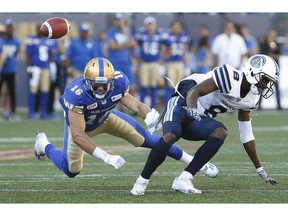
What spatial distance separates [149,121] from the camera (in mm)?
6898

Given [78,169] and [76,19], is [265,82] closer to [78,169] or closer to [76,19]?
[78,169]

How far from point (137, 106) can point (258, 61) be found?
1.07 m

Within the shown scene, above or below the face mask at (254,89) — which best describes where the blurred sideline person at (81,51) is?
below

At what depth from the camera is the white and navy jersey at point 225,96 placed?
22.1ft

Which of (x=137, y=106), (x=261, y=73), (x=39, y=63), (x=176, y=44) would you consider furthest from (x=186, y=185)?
(x=176, y=44)

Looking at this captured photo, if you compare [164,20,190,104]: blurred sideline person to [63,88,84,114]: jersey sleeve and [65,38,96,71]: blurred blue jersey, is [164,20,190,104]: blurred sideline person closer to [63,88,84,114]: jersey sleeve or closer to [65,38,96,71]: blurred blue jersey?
[65,38,96,71]: blurred blue jersey

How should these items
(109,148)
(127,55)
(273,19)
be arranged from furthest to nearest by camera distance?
(273,19) < (127,55) < (109,148)

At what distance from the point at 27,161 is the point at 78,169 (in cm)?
235

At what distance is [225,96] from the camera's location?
22.7ft

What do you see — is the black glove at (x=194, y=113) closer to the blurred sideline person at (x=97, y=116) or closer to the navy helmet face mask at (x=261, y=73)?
the blurred sideline person at (x=97, y=116)

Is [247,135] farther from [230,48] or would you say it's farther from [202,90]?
[230,48]

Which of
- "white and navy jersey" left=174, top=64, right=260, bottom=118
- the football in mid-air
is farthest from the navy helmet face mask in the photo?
the football in mid-air

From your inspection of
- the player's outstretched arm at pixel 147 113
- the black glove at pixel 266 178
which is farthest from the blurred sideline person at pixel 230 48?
the player's outstretched arm at pixel 147 113

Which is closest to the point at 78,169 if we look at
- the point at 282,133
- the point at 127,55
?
the point at 282,133
